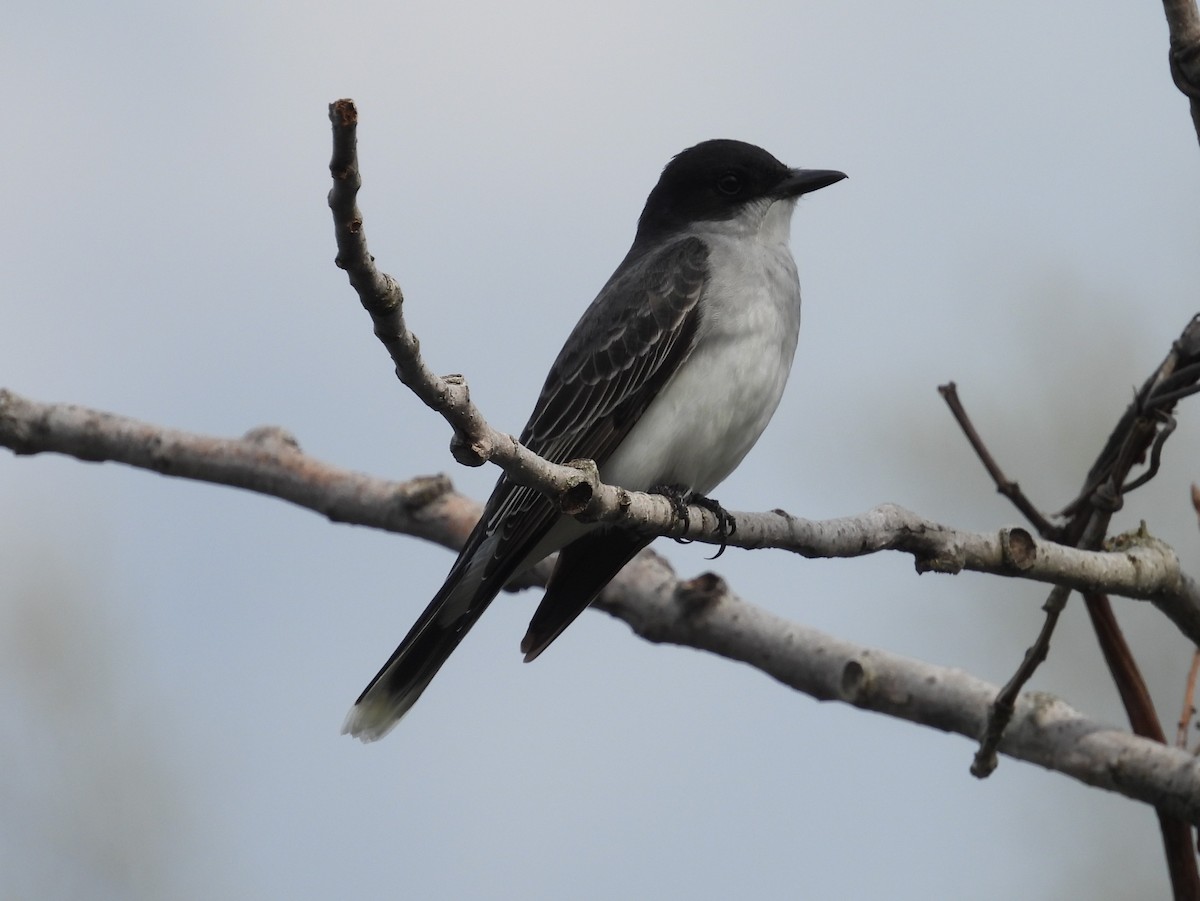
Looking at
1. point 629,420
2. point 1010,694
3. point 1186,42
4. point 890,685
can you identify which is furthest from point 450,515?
point 1186,42

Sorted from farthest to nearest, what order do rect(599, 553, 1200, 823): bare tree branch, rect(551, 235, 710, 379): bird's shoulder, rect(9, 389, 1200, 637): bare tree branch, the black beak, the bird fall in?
the black beak, rect(551, 235, 710, 379): bird's shoulder, the bird, rect(599, 553, 1200, 823): bare tree branch, rect(9, 389, 1200, 637): bare tree branch

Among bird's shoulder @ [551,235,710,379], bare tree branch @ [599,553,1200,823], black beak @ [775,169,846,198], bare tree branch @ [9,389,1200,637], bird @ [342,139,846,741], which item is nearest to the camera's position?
bare tree branch @ [9,389,1200,637]

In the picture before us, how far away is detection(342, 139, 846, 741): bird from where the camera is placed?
496 centimetres

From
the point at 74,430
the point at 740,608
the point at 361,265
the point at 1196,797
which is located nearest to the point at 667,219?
the point at 740,608

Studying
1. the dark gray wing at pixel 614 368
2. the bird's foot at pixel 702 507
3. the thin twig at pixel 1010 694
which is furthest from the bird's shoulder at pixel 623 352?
the thin twig at pixel 1010 694

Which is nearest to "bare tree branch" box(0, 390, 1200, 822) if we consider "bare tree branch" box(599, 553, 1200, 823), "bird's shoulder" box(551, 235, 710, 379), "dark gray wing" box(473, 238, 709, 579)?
"bare tree branch" box(599, 553, 1200, 823)

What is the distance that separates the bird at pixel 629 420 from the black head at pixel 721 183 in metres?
0.65

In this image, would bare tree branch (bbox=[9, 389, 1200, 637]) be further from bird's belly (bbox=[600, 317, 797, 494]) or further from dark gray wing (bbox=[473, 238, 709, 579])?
bird's belly (bbox=[600, 317, 797, 494])

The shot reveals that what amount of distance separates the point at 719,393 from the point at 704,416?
104 mm

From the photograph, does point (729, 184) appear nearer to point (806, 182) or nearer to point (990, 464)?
point (806, 182)

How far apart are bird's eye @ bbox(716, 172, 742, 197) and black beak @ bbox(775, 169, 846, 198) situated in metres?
0.19

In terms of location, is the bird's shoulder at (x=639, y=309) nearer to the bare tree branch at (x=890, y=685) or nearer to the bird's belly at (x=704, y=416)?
the bird's belly at (x=704, y=416)

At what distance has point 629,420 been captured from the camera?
502cm

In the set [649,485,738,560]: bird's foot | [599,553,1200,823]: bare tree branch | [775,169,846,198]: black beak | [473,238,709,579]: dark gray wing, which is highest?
[775,169,846,198]: black beak
